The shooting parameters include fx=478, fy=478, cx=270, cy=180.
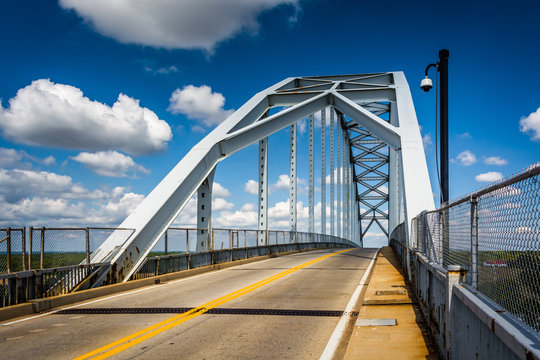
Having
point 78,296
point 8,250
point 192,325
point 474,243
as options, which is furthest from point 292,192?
point 474,243

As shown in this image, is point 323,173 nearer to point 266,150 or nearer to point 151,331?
point 266,150

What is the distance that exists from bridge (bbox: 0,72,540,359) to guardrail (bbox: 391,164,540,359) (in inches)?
0.6

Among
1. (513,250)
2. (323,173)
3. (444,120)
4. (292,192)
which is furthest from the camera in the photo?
(323,173)

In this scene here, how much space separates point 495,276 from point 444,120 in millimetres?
11192

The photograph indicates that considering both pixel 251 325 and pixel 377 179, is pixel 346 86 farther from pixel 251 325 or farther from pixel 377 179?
pixel 377 179

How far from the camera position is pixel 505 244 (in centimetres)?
340

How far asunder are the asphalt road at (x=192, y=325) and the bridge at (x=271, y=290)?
34 millimetres

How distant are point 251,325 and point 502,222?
538cm

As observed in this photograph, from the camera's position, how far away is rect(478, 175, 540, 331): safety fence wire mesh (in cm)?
283

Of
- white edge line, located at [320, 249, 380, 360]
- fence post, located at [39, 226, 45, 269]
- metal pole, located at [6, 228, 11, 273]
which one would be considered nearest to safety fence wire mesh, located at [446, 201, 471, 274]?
white edge line, located at [320, 249, 380, 360]

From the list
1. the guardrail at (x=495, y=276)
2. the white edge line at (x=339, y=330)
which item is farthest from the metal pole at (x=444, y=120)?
the guardrail at (x=495, y=276)

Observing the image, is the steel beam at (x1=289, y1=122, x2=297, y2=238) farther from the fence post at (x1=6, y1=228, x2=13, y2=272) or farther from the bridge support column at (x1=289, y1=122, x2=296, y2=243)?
the fence post at (x1=6, y1=228, x2=13, y2=272)

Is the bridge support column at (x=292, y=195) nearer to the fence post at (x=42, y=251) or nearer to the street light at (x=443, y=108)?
the street light at (x=443, y=108)

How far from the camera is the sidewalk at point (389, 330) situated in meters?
5.98
